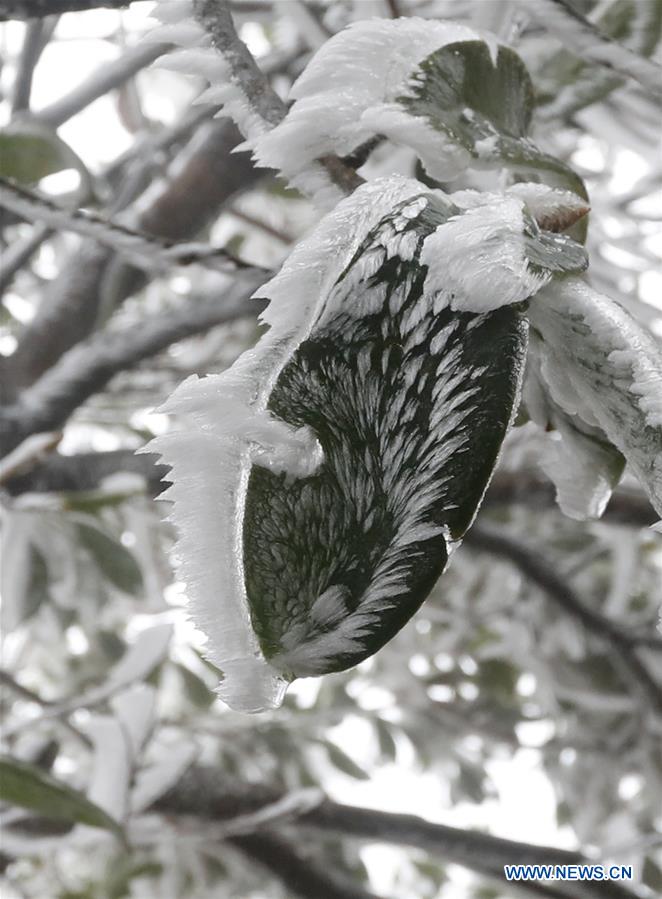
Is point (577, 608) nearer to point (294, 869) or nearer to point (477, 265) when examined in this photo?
point (294, 869)

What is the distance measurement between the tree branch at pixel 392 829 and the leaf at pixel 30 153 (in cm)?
35

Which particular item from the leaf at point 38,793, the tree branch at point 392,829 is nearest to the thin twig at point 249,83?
the leaf at point 38,793

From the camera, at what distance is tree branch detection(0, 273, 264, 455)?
63cm

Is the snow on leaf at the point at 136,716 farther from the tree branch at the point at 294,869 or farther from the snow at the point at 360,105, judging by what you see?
the snow at the point at 360,105

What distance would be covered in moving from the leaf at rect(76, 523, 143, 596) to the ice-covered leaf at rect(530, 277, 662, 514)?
49 cm

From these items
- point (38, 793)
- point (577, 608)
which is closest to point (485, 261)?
point (38, 793)

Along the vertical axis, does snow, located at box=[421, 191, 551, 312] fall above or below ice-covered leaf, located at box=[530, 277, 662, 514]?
above

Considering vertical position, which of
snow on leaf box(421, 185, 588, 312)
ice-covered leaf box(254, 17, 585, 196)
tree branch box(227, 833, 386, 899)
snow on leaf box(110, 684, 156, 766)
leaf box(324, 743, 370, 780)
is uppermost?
ice-covered leaf box(254, 17, 585, 196)

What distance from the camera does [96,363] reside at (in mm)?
643

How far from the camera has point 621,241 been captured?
0.63 m

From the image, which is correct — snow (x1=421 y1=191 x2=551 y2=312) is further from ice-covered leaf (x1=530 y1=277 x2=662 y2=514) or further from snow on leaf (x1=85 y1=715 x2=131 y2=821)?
snow on leaf (x1=85 y1=715 x2=131 y2=821)

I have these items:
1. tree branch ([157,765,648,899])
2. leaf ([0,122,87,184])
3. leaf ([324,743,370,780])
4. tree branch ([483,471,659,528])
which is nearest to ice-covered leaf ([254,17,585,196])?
leaf ([0,122,87,184])

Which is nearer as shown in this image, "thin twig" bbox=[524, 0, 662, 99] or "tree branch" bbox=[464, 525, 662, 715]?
"thin twig" bbox=[524, 0, 662, 99]

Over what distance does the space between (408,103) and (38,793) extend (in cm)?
30
